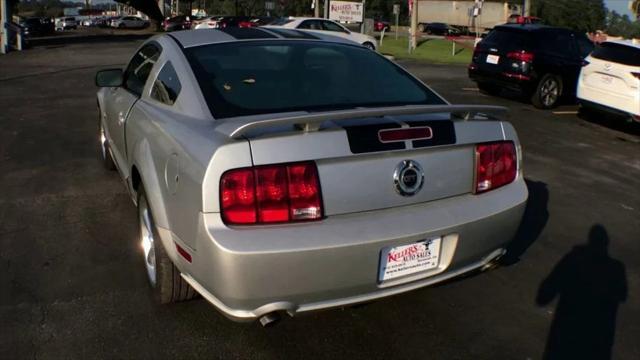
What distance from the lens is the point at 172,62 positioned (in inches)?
134

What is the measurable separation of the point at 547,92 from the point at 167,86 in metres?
10.1

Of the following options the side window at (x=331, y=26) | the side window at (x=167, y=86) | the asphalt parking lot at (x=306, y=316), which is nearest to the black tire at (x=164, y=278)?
the asphalt parking lot at (x=306, y=316)

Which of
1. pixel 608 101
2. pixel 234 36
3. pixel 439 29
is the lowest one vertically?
pixel 608 101

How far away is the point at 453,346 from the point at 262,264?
4.24 ft

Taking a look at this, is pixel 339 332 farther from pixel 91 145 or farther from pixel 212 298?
pixel 91 145

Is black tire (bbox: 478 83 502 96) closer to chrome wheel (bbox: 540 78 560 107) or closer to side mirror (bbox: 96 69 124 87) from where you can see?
chrome wheel (bbox: 540 78 560 107)

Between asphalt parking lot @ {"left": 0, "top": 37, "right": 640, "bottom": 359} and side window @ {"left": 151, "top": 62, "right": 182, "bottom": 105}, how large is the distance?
3.91ft

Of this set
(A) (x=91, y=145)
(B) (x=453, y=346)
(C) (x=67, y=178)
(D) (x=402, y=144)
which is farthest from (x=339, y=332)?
(A) (x=91, y=145)

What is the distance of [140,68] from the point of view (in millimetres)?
4238

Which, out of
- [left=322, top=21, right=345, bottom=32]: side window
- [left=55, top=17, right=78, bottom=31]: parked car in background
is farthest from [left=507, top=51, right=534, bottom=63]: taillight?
[left=55, top=17, right=78, bottom=31]: parked car in background

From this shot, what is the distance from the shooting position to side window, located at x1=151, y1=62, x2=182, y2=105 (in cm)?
327

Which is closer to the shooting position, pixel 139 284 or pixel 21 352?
pixel 21 352

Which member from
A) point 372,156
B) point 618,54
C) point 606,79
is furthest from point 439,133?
point 618,54

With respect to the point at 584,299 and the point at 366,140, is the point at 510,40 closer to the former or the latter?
the point at 584,299
